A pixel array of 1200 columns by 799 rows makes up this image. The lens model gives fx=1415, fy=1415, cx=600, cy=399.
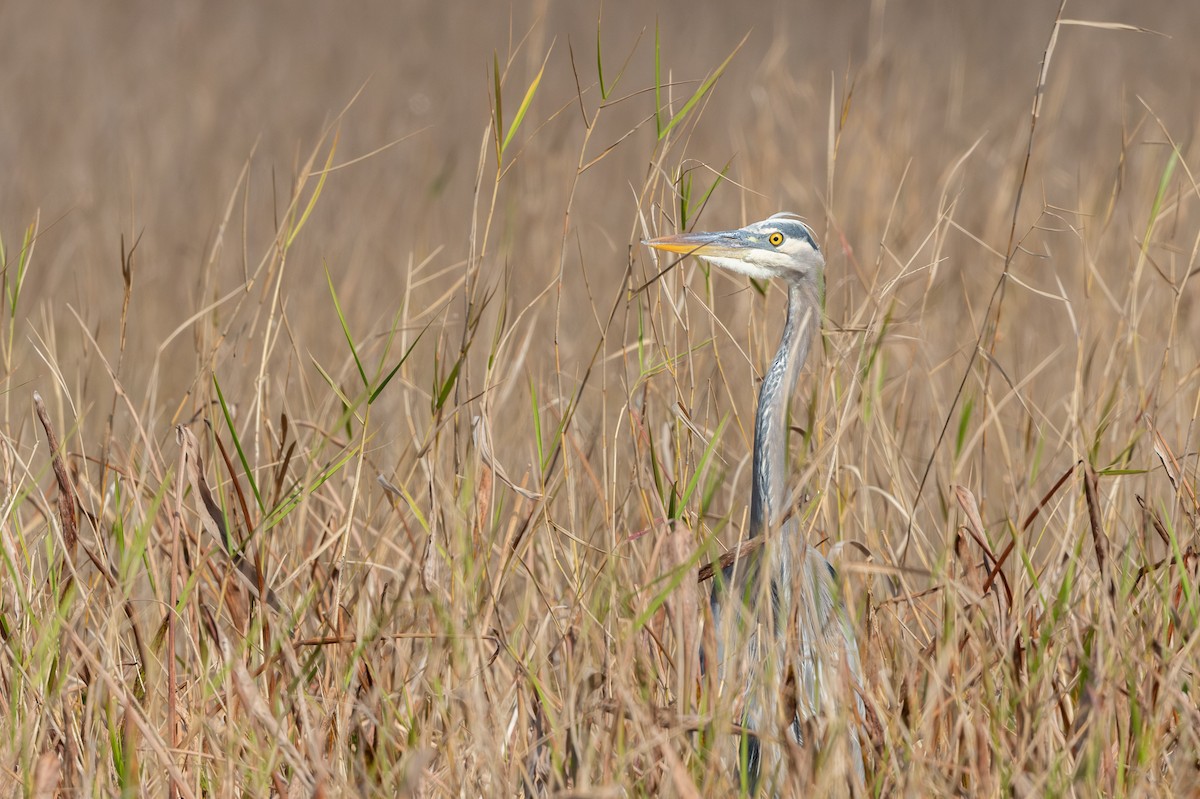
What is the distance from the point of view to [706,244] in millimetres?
2150

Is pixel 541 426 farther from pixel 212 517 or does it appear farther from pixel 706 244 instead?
pixel 212 517

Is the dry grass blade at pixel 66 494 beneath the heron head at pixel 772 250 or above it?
beneath

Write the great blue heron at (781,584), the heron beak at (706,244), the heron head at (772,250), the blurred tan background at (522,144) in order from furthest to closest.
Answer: the blurred tan background at (522,144)
the heron head at (772,250)
the heron beak at (706,244)
the great blue heron at (781,584)

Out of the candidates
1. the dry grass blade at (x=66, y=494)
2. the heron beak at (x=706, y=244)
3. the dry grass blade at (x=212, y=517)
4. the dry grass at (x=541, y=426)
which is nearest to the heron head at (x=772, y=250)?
the heron beak at (x=706, y=244)

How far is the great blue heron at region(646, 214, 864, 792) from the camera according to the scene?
1733mm

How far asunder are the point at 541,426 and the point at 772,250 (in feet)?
2.11

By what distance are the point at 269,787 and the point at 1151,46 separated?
6576 mm

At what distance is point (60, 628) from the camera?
2000mm

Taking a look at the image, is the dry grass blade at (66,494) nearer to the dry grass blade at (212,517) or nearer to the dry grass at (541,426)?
the dry grass at (541,426)

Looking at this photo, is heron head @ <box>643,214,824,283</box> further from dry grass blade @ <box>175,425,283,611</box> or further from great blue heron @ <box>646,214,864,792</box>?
dry grass blade @ <box>175,425,283,611</box>

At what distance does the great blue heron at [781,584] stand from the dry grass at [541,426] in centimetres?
6

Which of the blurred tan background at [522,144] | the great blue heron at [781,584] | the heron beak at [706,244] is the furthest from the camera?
the blurred tan background at [522,144]

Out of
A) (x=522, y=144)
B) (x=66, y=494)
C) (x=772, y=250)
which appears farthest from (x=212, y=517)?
(x=522, y=144)

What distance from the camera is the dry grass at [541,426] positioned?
180 cm
